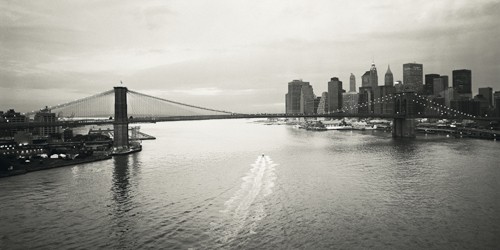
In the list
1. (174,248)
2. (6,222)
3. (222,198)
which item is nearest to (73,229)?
(6,222)

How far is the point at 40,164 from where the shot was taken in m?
33.4

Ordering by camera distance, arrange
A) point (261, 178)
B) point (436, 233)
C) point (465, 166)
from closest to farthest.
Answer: point (436, 233), point (261, 178), point (465, 166)

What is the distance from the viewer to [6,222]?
655 inches

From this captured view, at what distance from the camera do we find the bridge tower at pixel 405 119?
73.9 meters

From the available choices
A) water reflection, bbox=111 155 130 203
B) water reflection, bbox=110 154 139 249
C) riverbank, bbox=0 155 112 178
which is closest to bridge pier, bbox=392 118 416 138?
water reflection, bbox=111 155 130 203

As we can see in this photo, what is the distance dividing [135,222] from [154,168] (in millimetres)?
16243

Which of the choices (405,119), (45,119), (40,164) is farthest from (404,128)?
(45,119)

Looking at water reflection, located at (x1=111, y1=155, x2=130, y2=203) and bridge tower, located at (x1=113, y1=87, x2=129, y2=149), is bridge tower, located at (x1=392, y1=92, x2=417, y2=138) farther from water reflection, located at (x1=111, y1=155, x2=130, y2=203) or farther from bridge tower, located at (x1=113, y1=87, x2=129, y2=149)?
water reflection, located at (x1=111, y1=155, x2=130, y2=203)

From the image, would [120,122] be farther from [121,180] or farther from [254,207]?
[254,207]

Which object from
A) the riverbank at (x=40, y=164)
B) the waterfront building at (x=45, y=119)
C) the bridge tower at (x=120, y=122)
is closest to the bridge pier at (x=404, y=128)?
the bridge tower at (x=120, y=122)

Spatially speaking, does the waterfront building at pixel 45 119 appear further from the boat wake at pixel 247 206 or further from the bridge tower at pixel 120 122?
the boat wake at pixel 247 206

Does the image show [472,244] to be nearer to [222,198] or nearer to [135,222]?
[222,198]

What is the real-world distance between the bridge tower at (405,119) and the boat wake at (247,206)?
5438cm

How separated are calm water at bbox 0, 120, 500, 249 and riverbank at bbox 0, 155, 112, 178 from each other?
58.0 inches
